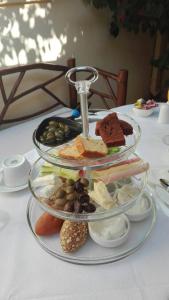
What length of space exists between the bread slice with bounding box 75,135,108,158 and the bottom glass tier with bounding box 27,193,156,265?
220mm

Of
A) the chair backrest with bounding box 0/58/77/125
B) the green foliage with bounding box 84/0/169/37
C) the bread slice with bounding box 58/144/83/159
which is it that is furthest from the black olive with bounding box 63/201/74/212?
the green foliage with bounding box 84/0/169/37

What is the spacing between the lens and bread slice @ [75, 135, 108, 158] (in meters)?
0.56

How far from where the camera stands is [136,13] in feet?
5.87

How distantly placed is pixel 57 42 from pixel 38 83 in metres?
0.28

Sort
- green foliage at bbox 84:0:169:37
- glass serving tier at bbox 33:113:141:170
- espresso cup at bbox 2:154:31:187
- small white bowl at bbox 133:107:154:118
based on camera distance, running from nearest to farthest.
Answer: glass serving tier at bbox 33:113:141:170, espresso cup at bbox 2:154:31:187, small white bowl at bbox 133:107:154:118, green foliage at bbox 84:0:169:37

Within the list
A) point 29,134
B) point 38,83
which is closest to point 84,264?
point 29,134

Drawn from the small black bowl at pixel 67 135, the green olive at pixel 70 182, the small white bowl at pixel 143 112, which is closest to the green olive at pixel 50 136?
the small black bowl at pixel 67 135

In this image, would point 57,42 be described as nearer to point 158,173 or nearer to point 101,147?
point 158,173

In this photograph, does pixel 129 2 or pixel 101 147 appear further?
pixel 129 2

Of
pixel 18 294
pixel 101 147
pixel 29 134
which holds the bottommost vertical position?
pixel 29 134

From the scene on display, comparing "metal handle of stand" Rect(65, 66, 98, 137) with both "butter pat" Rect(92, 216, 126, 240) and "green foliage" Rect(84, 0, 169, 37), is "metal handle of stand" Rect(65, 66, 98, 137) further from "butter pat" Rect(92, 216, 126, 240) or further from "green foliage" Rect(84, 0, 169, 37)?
"green foliage" Rect(84, 0, 169, 37)

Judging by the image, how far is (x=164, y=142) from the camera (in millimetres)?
1009

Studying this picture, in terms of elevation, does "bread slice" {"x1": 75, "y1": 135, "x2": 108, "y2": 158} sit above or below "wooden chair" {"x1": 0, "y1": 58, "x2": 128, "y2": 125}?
above

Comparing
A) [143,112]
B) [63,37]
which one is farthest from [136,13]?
[143,112]
